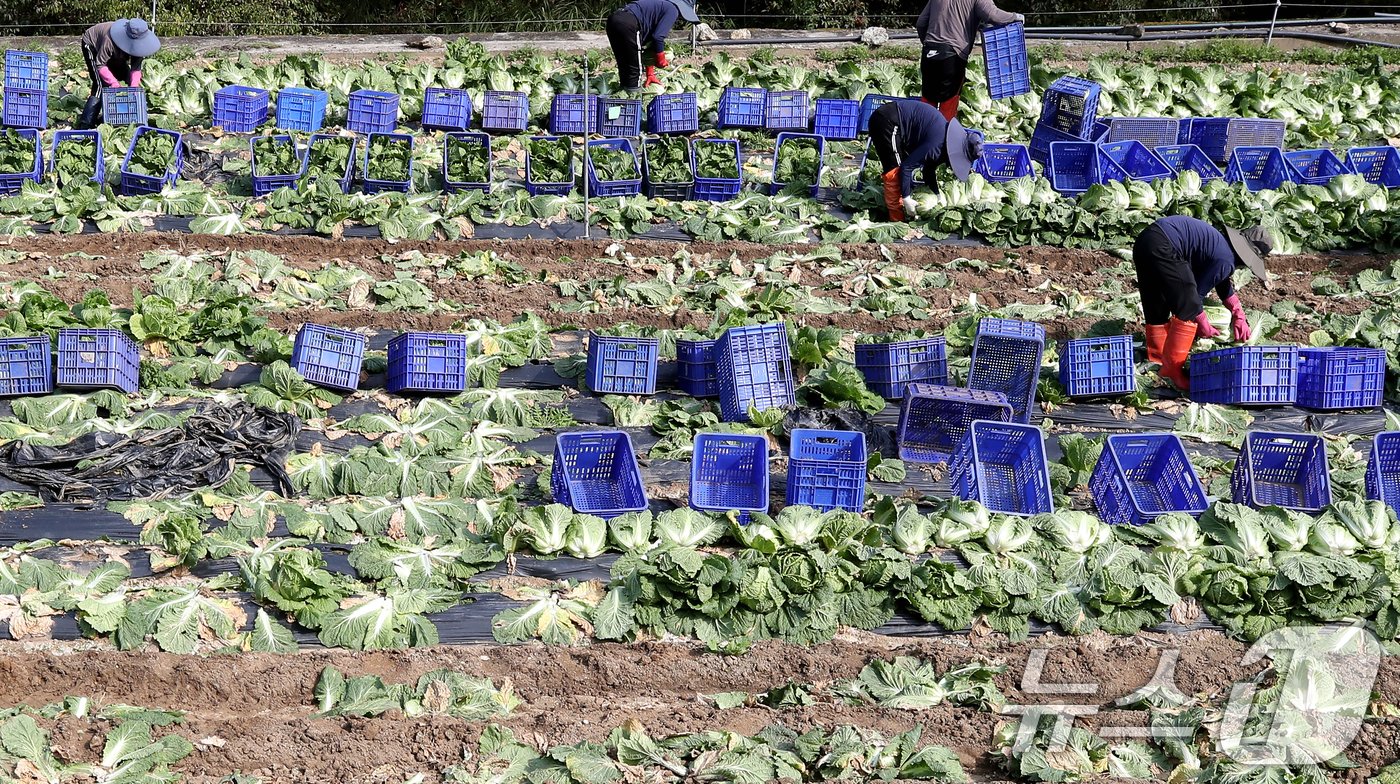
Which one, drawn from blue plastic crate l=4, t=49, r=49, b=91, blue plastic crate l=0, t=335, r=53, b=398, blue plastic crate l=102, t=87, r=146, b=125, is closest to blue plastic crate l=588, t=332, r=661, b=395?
blue plastic crate l=0, t=335, r=53, b=398

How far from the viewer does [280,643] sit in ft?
22.2

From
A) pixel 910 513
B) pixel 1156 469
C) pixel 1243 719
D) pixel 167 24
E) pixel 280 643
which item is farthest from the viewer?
pixel 167 24

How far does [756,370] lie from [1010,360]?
1672 millimetres

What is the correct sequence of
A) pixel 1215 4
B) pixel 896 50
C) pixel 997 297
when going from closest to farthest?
pixel 997 297, pixel 896 50, pixel 1215 4

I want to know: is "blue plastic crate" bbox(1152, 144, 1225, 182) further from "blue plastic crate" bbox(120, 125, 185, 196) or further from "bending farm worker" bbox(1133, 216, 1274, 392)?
"blue plastic crate" bbox(120, 125, 185, 196)

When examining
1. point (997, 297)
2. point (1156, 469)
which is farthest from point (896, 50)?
point (1156, 469)

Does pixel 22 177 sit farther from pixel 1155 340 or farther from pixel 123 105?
pixel 1155 340

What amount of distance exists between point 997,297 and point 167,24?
46.7ft

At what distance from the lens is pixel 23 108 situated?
45.7 feet

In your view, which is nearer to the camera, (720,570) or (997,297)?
(720,570)

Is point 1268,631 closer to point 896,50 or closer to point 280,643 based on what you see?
point 280,643

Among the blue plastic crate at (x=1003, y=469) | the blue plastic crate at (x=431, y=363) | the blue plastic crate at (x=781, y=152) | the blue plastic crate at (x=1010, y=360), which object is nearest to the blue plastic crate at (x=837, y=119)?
the blue plastic crate at (x=781, y=152)

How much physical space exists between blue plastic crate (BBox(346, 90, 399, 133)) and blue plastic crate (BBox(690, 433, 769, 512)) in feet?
24.1

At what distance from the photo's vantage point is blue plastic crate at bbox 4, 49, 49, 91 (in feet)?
46.4
